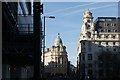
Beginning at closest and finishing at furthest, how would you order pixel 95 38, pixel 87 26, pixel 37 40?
pixel 37 40
pixel 95 38
pixel 87 26

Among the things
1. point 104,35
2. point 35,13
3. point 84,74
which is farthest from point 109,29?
point 35,13

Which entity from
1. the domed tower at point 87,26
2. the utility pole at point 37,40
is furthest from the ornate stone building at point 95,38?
the utility pole at point 37,40

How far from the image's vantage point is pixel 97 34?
156750 mm

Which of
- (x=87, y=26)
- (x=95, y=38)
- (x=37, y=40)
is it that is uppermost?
(x=87, y=26)

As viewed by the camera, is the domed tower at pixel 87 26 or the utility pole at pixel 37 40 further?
the domed tower at pixel 87 26

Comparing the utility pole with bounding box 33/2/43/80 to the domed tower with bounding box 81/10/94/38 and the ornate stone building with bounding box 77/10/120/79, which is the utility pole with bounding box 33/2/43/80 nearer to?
the ornate stone building with bounding box 77/10/120/79

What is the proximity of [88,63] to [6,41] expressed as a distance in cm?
11545

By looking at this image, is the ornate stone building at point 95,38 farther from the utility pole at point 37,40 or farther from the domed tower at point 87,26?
the utility pole at point 37,40

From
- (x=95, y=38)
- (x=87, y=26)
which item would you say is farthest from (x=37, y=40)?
(x=87, y=26)

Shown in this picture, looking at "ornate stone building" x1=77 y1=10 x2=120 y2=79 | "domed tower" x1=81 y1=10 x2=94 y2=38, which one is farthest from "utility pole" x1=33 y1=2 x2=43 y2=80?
"domed tower" x1=81 y1=10 x2=94 y2=38

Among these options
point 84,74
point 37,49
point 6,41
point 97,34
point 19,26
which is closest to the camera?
point 37,49

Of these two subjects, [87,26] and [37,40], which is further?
[87,26]

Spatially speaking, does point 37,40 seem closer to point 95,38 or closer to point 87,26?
point 95,38

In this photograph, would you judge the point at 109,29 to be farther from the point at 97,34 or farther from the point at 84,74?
the point at 84,74
